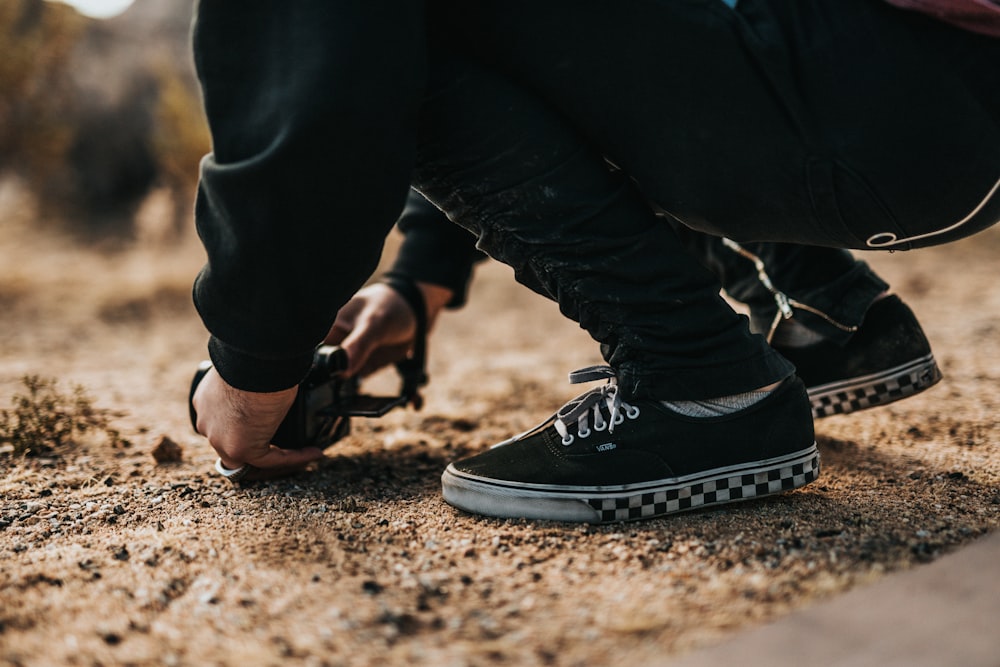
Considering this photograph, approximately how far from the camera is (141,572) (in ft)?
2.99

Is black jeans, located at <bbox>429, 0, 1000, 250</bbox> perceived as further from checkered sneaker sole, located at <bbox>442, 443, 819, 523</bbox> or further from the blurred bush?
the blurred bush

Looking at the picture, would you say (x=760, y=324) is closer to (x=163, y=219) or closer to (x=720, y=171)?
(x=720, y=171)

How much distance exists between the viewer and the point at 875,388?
1313 mm

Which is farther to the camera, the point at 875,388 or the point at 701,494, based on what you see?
the point at 875,388

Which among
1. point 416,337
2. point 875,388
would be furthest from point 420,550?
point 875,388

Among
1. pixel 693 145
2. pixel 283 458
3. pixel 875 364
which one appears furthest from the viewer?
pixel 875 364

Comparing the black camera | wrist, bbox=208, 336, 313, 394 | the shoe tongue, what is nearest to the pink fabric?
the shoe tongue

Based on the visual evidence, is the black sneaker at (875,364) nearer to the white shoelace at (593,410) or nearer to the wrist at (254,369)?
the white shoelace at (593,410)

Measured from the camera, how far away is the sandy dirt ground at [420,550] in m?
0.76

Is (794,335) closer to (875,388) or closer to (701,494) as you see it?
(875,388)

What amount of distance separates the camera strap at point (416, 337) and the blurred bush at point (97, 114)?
9.78 feet

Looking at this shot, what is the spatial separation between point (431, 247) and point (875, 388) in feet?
2.65

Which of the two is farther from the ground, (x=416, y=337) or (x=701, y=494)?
(x=416, y=337)

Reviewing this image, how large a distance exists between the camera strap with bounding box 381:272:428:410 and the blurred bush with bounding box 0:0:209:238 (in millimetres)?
2981
